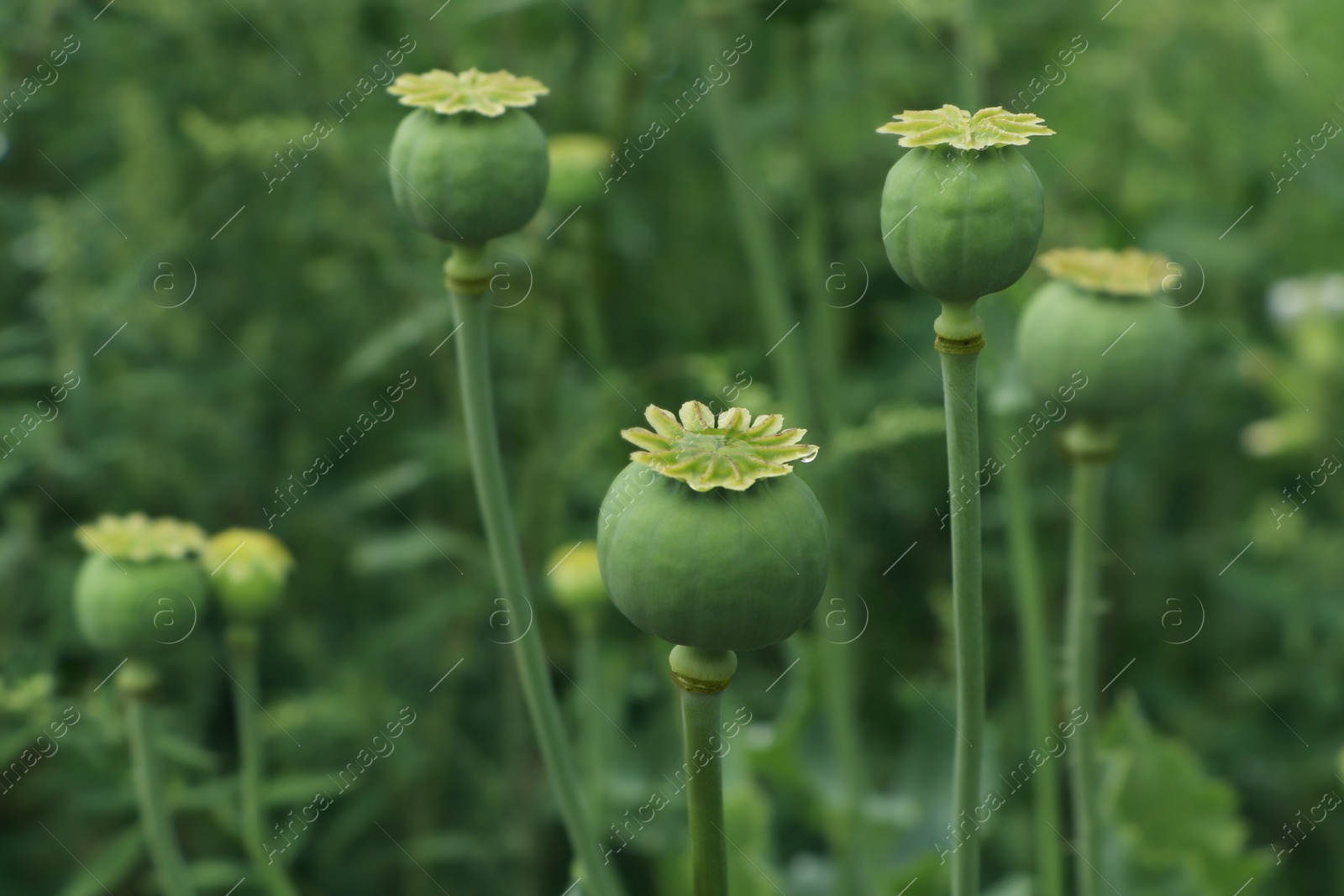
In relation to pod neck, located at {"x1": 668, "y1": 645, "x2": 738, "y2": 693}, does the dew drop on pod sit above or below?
below

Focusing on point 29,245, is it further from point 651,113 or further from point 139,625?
point 139,625

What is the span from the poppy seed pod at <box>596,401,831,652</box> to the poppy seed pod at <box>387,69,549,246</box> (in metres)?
0.17

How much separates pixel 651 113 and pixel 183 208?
540 mm

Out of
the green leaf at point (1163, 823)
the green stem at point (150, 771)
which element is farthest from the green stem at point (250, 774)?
the green leaf at point (1163, 823)

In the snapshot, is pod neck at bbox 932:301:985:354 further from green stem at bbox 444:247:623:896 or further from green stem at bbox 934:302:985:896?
green stem at bbox 444:247:623:896

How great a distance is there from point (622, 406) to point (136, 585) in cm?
57

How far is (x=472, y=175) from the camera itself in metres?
0.61

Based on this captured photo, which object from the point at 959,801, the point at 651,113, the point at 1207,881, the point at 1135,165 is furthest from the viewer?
the point at 1135,165

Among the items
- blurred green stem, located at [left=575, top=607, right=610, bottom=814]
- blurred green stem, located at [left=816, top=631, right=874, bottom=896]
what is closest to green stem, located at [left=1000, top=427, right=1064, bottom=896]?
blurred green stem, located at [left=816, top=631, right=874, bottom=896]

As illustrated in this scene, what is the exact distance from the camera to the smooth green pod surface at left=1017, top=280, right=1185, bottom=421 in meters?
0.73

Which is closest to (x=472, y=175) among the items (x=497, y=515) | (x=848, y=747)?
(x=497, y=515)

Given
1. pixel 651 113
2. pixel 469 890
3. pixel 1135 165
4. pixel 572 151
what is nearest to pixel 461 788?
pixel 469 890

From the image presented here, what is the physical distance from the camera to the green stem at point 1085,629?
0.73 meters

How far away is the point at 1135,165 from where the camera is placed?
1788 millimetres
